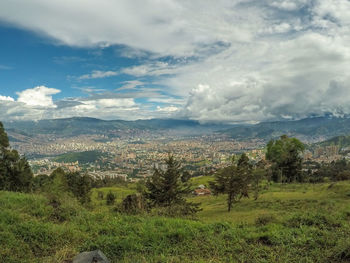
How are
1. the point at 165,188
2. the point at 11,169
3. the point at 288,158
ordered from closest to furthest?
the point at 165,188
the point at 11,169
the point at 288,158

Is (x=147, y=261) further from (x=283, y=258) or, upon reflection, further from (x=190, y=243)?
(x=283, y=258)

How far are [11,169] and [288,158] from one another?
156 feet

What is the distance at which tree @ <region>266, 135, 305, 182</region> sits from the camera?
137 feet

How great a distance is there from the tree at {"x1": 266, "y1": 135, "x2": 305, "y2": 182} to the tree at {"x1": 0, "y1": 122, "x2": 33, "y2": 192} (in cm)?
4403

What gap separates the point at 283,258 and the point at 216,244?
1.67 metres

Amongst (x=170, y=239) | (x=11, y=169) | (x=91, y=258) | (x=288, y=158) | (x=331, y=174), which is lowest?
(x=331, y=174)

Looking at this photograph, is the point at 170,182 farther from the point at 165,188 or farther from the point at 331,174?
the point at 331,174

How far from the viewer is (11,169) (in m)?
28.3

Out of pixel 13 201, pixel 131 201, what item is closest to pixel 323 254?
pixel 131 201

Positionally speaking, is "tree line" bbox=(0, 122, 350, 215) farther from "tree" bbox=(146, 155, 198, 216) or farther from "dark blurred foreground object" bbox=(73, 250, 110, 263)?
"dark blurred foreground object" bbox=(73, 250, 110, 263)

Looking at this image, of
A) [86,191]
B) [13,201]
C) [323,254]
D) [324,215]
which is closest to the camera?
[323,254]

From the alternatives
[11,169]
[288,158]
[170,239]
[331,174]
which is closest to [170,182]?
[170,239]

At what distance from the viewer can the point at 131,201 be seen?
33.1ft

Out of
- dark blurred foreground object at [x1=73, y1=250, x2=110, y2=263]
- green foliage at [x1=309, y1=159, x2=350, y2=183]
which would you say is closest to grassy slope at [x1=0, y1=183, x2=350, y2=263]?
dark blurred foreground object at [x1=73, y1=250, x2=110, y2=263]
